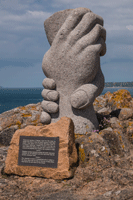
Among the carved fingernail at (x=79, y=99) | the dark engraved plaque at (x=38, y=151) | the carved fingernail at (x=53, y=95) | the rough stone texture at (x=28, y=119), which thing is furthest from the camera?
the rough stone texture at (x=28, y=119)

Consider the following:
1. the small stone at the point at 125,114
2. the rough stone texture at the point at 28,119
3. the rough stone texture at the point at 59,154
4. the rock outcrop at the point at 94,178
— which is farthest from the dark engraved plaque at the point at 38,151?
the small stone at the point at 125,114

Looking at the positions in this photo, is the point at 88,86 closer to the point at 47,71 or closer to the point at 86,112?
the point at 86,112

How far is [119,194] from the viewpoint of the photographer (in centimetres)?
295

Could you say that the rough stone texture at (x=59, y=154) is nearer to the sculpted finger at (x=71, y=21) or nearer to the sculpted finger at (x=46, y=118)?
the sculpted finger at (x=46, y=118)

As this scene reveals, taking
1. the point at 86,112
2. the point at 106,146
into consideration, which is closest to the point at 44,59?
the point at 86,112

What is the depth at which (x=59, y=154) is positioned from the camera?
3.80 m

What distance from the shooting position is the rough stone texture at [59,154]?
3700 millimetres

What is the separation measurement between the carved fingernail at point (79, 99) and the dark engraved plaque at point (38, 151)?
55.3 inches

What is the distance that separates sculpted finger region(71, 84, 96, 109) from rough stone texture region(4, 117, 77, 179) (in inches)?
40.2

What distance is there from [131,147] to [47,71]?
10.1 feet

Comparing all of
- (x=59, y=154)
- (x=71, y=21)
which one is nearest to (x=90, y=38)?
(x=71, y=21)

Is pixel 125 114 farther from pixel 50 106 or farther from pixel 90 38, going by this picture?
pixel 90 38

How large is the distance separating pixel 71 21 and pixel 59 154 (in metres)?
3.42

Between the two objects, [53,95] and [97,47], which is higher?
[97,47]
